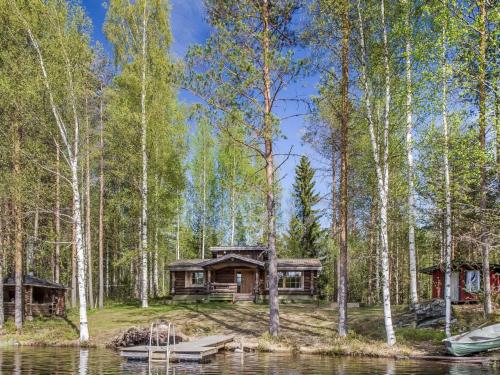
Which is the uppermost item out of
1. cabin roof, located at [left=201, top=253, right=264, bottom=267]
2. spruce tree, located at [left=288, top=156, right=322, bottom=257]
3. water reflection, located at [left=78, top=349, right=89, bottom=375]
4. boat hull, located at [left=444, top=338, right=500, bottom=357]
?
spruce tree, located at [left=288, top=156, right=322, bottom=257]

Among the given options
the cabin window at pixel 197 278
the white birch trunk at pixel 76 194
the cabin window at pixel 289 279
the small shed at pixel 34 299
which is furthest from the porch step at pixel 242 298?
the white birch trunk at pixel 76 194

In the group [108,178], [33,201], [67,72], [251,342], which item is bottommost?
[251,342]

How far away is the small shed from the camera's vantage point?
Result: 32.8 meters

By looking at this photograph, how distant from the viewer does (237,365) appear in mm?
18078

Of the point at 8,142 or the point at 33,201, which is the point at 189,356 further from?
the point at 8,142

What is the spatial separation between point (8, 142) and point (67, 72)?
17.8ft

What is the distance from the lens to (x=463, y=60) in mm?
17719

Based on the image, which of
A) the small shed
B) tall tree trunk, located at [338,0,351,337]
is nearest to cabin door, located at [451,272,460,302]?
tall tree trunk, located at [338,0,351,337]

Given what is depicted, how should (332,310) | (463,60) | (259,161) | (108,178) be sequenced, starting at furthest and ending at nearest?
(259,161) < (108,178) < (332,310) < (463,60)

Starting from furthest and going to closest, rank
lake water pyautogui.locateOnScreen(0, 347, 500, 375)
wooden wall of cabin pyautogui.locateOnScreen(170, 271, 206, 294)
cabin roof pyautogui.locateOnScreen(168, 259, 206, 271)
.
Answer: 1. wooden wall of cabin pyautogui.locateOnScreen(170, 271, 206, 294)
2. cabin roof pyautogui.locateOnScreen(168, 259, 206, 271)
3. lake water pyautogui.locateOnScreen(0, 347, 500, 375)

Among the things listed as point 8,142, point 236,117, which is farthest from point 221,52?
point 8,142

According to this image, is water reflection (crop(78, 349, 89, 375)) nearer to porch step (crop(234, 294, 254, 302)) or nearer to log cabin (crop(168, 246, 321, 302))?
porch step (crop(234, 294, 254, 302))

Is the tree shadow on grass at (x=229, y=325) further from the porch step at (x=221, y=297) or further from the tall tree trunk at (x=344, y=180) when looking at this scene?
the porch step at (x=221, y=297)

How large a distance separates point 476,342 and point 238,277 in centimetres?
2667
